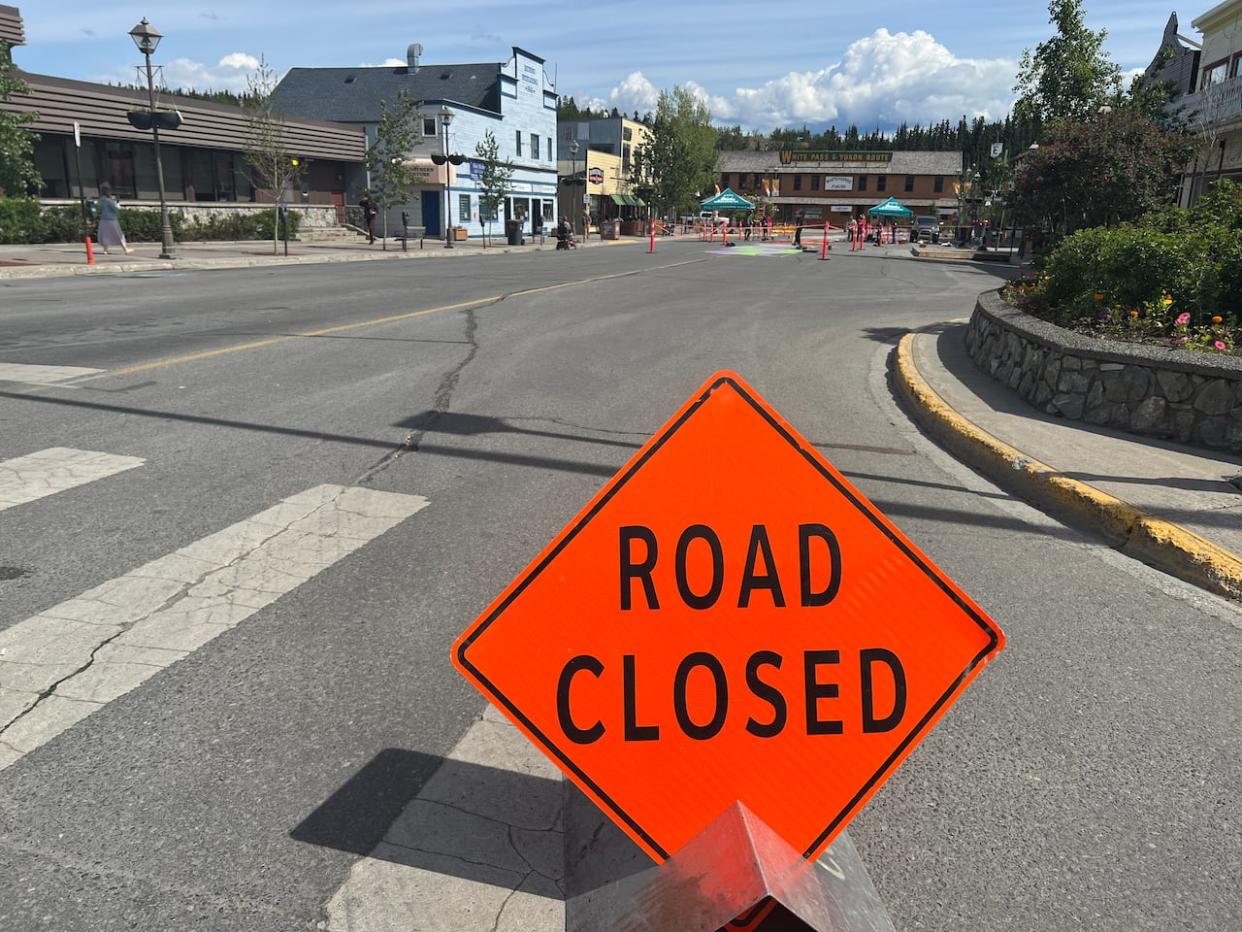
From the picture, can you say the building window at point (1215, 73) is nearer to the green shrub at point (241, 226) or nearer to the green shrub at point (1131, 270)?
the green shrub at point (1131, 270)

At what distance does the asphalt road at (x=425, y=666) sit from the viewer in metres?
2.45

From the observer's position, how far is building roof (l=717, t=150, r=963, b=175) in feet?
337

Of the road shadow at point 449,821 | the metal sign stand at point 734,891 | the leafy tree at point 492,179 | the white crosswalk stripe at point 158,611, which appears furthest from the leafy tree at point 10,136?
the leafy tree at point 492,179

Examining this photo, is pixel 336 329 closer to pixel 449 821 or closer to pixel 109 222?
pixel 449 821

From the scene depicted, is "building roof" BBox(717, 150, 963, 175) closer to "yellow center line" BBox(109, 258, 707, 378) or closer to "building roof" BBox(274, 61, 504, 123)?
"building roof" BBox(274, 61, 504, 123)

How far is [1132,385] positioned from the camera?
A: 7.08 m

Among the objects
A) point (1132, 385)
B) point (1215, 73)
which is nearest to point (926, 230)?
point (1215, 73)

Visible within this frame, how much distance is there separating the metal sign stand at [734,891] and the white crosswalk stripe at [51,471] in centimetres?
439

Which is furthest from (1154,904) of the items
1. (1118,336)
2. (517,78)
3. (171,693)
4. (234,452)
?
(517,78)

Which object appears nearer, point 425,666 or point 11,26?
point 425,666

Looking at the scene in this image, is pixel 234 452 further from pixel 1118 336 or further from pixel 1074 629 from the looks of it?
pixel 1118 336

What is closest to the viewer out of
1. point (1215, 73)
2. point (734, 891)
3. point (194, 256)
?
point (734, 891)

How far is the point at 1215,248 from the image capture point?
827 centimetres

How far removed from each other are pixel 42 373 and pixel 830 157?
351 feet
